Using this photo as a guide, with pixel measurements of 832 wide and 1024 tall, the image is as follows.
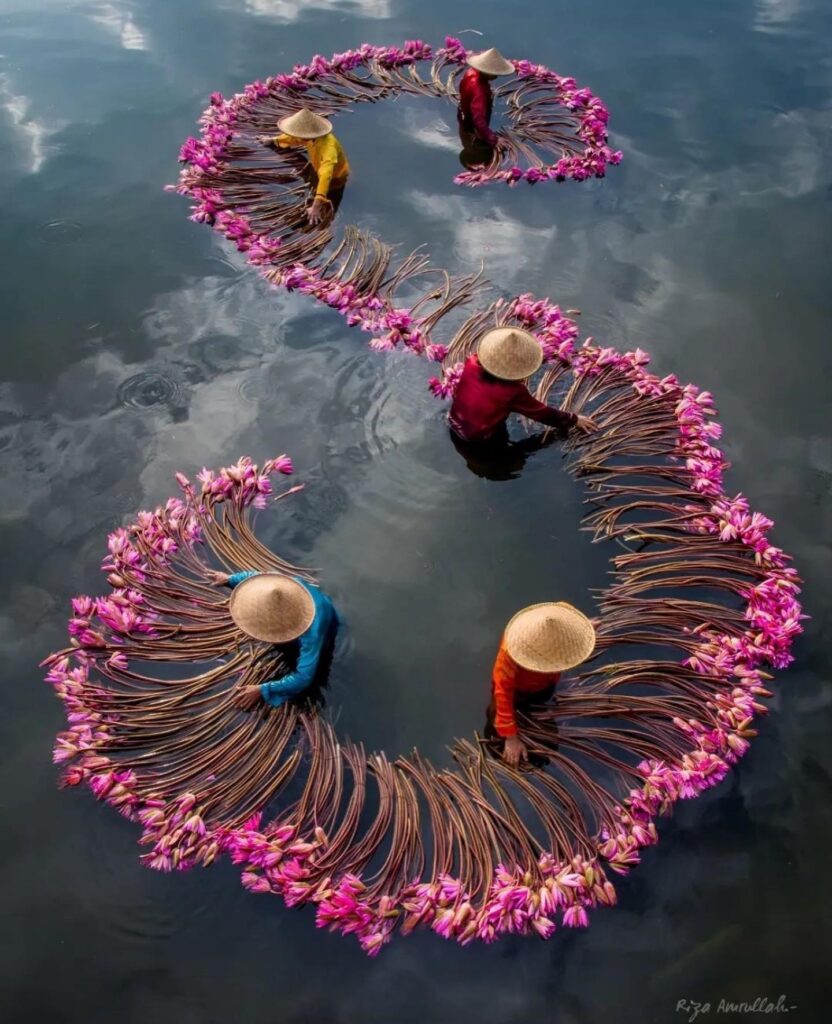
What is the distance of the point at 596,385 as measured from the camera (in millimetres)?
5586

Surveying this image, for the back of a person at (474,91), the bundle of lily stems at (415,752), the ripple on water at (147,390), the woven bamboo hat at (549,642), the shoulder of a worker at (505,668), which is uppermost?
the back of a person at (474,91)

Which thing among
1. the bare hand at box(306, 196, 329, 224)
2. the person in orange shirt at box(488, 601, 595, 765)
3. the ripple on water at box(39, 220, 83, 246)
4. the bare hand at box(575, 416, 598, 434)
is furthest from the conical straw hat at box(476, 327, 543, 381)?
the ripple on water at box(39, 220, 83, 246)

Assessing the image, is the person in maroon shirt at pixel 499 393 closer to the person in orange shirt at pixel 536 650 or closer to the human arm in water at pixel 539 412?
the human arm in water at pixel 539 412

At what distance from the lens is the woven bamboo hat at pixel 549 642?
348 centimetres

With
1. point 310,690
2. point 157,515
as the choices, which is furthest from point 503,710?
point 157,515

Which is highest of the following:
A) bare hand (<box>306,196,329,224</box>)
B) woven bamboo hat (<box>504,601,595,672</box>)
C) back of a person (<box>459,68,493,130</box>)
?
back of a person (<box>459,68,493,130</box>)

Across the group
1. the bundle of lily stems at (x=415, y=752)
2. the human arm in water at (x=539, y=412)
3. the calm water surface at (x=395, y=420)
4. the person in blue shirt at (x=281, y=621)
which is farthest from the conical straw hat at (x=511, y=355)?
the person in blue shirt at (x=281, y=621)

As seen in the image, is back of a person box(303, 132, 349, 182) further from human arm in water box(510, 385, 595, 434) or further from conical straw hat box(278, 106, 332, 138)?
human arm in water box(510, 385, 595, 434)

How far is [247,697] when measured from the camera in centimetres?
403

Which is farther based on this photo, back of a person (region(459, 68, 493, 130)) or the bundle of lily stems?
back of a person (region(459, 68, 493, 130))

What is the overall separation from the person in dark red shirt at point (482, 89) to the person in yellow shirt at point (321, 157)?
141cm

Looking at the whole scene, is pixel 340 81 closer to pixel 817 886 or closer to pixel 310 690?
pixel 310 690

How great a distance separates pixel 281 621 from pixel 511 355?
209 cm

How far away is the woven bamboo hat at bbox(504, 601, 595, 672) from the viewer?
3482 mm
